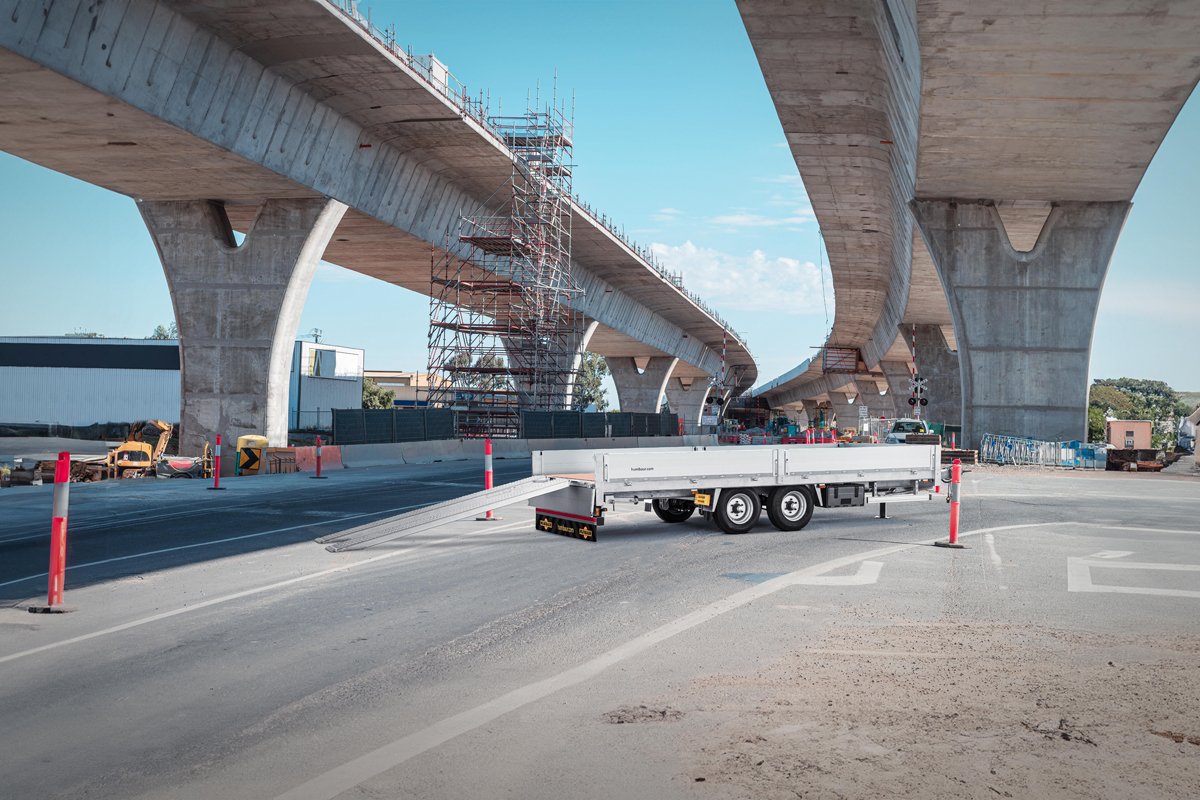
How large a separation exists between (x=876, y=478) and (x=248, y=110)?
690 inches

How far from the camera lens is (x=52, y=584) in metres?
8.34

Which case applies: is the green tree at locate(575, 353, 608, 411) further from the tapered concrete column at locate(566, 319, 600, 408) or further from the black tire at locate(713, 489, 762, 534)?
the black tire at locate(713, 489, 762, 534)

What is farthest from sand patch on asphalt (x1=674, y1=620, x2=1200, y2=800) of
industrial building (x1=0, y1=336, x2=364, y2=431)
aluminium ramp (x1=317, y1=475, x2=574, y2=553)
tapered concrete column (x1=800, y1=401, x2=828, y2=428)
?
tapered concrete column (x1=800, y1=401, x2=828, y2=428)

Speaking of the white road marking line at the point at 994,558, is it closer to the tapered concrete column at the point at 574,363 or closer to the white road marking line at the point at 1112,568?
the white road marking line at the point at 1112,568

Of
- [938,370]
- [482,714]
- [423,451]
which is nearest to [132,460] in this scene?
[423,451]

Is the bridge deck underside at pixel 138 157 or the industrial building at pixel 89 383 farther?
the industrial building at pixel 89 383

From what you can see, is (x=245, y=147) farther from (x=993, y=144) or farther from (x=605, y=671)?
(x=605, y=671)

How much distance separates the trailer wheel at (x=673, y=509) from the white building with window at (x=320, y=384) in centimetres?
5085

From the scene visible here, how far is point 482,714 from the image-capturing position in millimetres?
5531

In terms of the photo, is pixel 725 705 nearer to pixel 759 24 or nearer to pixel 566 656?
pixel 566 656

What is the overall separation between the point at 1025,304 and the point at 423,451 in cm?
2091

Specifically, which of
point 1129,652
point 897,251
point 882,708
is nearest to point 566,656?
point 882,708

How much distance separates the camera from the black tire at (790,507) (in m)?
13.9

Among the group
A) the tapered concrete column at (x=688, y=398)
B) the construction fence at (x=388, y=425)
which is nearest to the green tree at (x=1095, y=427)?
the tapered concrete column at (x=688, y=398)
